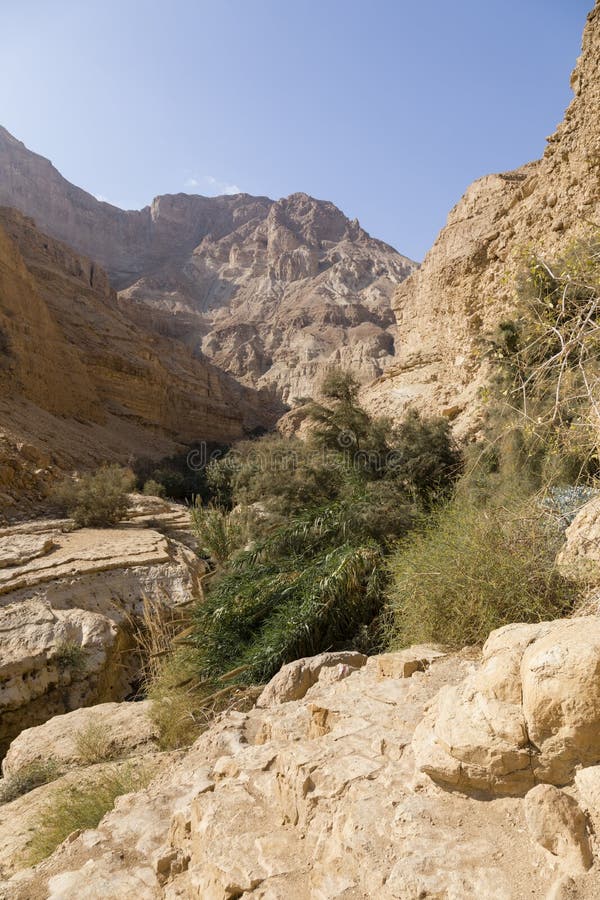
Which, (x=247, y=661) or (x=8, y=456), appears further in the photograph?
(x=8, y=456)

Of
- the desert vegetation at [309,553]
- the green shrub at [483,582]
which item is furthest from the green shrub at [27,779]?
the green shrub at [483,582]

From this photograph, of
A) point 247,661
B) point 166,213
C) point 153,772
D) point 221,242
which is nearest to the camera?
point 153,772

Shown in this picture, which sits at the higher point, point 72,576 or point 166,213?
point 166,213

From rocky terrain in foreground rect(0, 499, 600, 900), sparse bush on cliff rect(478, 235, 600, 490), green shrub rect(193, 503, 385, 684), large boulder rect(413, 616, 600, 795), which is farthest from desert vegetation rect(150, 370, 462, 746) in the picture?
large boulder rect(413, 616, 600, 795)

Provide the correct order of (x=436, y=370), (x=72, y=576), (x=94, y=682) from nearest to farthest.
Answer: (x=94, y=682) → (x=72, y=576) → (x=436, y=370)

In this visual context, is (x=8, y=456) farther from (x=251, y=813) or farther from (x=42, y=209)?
(x=42, y=209)

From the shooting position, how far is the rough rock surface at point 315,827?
5.52ft

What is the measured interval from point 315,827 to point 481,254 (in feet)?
49.5

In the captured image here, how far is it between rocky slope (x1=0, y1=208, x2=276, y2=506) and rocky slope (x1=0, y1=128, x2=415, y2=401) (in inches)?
359

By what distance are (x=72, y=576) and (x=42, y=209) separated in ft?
254

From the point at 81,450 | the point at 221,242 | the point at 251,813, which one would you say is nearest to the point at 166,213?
the point at 221,242

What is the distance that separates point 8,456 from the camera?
13.4 m

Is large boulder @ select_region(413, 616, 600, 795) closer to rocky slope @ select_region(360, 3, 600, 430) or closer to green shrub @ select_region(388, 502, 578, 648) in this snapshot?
green shrub @ select_region(388, 502, 578, 648)

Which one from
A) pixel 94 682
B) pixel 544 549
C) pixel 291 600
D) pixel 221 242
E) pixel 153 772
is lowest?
pixel 94 682
